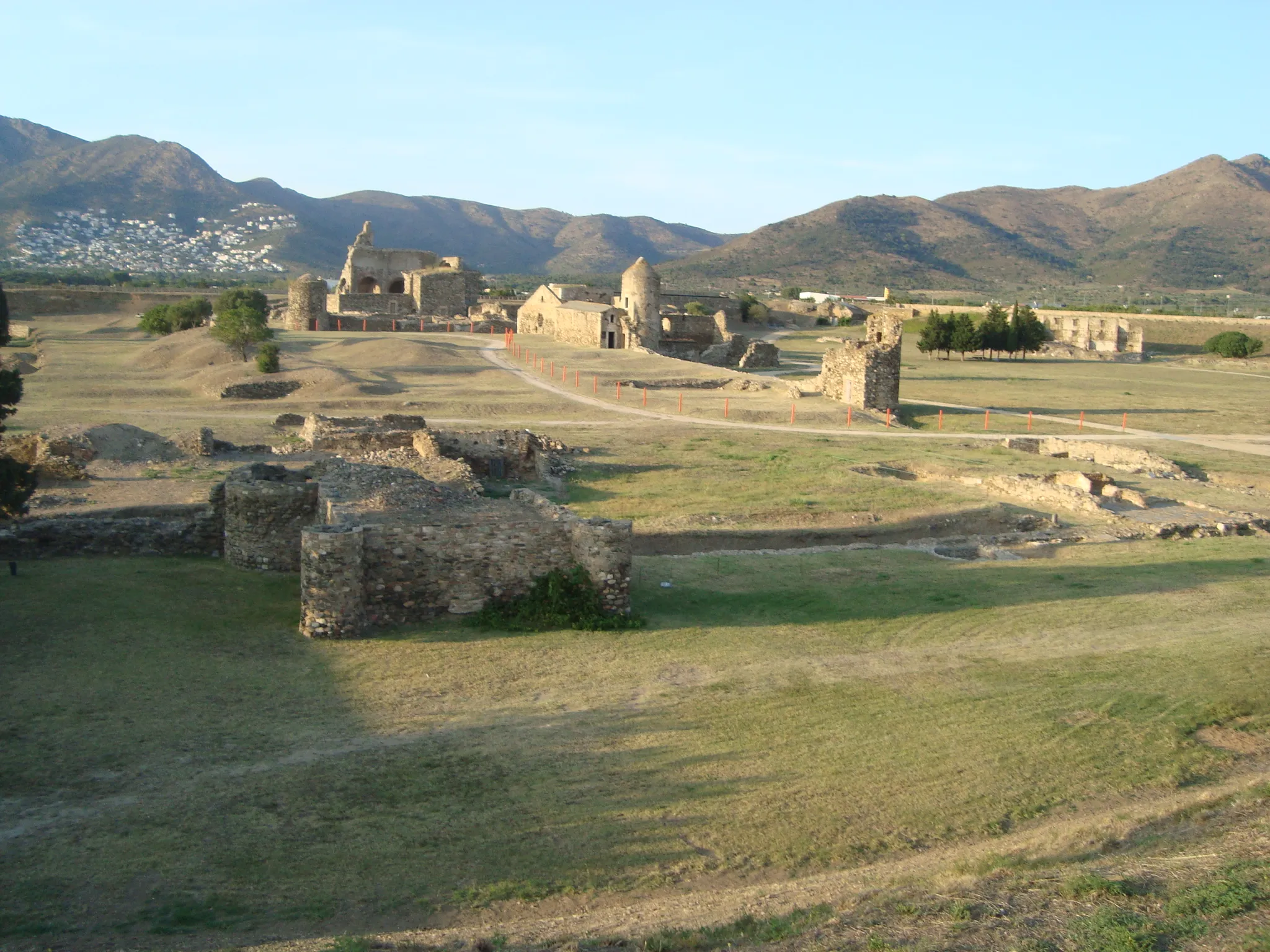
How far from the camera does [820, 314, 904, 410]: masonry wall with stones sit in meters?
37.1

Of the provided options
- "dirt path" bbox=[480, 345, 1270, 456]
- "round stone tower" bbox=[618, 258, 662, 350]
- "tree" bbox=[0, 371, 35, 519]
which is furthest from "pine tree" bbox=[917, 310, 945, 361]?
"tree" bbox=[0, 371, 35, 519]

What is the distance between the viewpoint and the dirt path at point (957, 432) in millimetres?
32094

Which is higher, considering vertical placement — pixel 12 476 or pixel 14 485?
pixel 12 476

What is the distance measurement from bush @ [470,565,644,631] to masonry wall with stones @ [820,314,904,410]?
25.9 metres

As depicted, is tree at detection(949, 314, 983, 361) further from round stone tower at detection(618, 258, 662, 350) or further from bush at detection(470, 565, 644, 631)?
bush at detection(470, 565, 644, 631)

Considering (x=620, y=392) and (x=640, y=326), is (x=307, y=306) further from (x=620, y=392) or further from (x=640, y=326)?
(x=620, y=392)

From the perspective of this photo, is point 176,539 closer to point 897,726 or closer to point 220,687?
point 220,687

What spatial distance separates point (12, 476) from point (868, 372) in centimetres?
2758

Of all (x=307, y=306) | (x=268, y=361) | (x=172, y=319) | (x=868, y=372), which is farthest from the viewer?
(x=307, y=306)

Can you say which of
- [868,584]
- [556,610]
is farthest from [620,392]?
[556,610]

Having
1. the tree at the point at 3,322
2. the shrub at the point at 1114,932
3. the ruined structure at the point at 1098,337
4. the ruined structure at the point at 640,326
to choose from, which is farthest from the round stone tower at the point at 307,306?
the shrub at the point at 1114,932

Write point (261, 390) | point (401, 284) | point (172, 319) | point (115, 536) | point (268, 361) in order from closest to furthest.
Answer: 1. point (115, 536)
2. point (261, 390)
3. point (268, 361)
4. point (172, 319)
5. point (401, 284)

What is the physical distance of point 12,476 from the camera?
14.2m

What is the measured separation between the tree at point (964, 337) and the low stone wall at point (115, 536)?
57275mm
